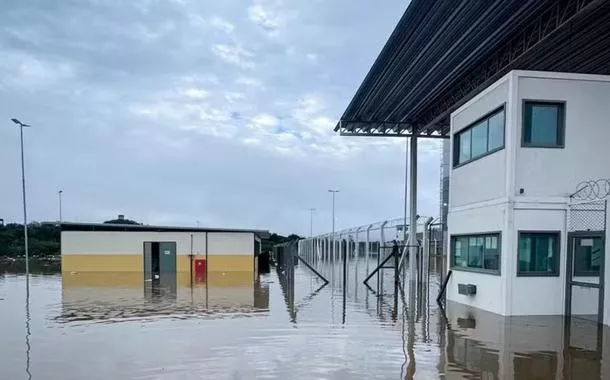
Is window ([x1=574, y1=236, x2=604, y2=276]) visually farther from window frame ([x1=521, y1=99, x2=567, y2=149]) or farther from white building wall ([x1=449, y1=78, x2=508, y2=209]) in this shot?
window frame ([x1=521, y1=99, x2=567, y2=149])

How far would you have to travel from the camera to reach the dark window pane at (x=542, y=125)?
46.0ft

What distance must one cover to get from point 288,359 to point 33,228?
6993 cm

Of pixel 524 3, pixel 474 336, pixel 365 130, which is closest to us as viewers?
pixel 474 336

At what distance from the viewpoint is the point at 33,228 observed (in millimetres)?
69875

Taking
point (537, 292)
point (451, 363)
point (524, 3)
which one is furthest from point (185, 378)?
point (524, 3)

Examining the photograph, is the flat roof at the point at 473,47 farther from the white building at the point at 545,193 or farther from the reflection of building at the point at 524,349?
the reflection of building at the point at 524,349

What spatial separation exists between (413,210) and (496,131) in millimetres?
10946

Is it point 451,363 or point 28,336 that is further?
point 28,336

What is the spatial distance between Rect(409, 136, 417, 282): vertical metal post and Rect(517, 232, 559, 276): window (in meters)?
10.0

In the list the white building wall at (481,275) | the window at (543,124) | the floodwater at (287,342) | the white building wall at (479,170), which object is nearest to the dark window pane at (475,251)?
the white building wall at (481,275)

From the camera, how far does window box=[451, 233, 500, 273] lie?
14.4 metres

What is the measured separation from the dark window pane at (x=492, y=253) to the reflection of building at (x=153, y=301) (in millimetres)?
6102

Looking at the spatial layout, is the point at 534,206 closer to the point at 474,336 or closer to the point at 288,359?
the point at 474,336

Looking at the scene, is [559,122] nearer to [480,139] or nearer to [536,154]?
[536,154]
